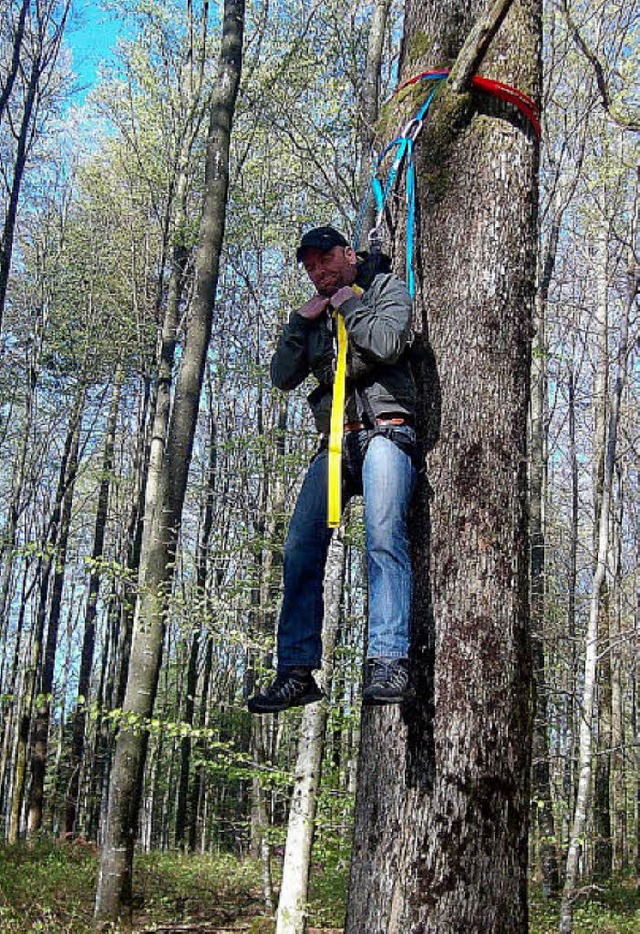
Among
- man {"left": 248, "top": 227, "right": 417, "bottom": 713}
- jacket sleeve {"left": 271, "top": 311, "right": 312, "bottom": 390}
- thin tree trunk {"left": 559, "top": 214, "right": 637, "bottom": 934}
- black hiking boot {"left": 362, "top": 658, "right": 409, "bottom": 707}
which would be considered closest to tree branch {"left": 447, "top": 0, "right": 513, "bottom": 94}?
man {"left": 248, "top": 227, "right": 417, "bottom": 713}

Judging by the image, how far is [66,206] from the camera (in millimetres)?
18766

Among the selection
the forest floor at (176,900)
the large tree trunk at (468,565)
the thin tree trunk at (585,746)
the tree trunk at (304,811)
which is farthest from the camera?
the forest floor at (176,900)

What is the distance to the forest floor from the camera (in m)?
9.75

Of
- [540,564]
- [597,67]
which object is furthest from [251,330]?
[597,67]

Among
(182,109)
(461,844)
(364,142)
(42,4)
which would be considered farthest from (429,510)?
(42,4)

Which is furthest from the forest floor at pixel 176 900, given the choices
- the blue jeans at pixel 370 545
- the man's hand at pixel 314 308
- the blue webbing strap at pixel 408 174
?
the blue webbing strap at pixel 408 174

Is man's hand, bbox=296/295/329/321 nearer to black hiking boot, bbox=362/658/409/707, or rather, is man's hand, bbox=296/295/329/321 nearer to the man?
the man

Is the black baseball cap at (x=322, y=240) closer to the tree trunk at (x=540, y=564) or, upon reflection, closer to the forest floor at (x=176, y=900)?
the forest floor at (x=176, y=900)

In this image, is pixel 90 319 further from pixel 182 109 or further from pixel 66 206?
pixel 182 109

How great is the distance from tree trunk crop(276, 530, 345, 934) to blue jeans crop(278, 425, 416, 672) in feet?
14.3

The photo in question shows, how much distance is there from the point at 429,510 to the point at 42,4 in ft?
44.7

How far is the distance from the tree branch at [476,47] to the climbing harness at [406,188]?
0.06 metres

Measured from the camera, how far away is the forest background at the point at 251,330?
381 inches

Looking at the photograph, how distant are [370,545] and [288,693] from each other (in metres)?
0.74
